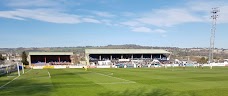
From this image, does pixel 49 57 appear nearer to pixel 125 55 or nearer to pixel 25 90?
pixel 125 55

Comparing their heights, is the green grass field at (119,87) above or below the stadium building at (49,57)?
below

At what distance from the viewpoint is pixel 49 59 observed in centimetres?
14025

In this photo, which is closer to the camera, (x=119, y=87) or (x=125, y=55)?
(x=119, y=87)

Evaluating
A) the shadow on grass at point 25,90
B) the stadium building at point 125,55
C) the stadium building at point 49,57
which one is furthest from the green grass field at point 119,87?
the stadium building at point 125,55

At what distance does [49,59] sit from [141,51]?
154ft

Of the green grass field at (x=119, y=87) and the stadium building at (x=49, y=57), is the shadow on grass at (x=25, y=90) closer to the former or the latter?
the green grass field at (x=119, y=87)

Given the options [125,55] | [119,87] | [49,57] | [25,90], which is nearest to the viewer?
[25,90]

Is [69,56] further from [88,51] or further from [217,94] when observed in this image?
[217,94]

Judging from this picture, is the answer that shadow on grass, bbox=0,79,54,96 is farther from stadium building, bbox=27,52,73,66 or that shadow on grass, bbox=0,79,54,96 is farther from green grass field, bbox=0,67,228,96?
stadium building, bbox=27,52,73,66

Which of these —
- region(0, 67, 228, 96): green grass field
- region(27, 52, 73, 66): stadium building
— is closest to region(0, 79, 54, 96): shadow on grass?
region(0, 67, 228, 96): green grass field

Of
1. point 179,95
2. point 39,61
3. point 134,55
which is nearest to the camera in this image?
point 179,95

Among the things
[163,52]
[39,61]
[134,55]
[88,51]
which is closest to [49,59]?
[39,61]

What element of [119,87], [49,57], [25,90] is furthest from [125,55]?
[25,90]

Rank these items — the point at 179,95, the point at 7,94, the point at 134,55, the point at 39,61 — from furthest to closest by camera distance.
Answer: the point at 134,55 < the point at 39,61 < the point at 7,94 < the point at 179,95
